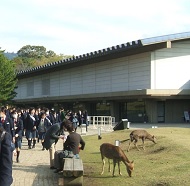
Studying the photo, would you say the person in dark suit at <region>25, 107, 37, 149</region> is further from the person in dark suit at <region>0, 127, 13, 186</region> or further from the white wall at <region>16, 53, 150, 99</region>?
the white wall at <region>16, 53, 150, 99</region>

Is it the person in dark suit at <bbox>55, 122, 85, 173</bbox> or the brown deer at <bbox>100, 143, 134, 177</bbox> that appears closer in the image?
the brown deer at <bbox>100, 143, 134, 177</bbox>

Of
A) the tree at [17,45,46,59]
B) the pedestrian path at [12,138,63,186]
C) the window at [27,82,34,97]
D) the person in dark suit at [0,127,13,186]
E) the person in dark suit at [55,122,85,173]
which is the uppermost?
the tree at [17,45,46,59]

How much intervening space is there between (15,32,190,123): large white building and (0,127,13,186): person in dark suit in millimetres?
31520

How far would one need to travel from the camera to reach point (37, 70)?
5797cm

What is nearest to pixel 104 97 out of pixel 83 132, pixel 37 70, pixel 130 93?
pixel 130 93

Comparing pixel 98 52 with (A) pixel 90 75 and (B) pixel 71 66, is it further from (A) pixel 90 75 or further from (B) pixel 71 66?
(B) pixel 71 66

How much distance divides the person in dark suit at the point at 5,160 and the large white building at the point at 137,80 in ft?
103

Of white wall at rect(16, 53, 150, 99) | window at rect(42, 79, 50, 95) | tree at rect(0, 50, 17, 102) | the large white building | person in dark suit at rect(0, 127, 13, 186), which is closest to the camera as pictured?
person in dark suit at rect(0, 127, 13, 186)

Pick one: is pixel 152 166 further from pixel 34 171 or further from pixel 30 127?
pixel 30 127

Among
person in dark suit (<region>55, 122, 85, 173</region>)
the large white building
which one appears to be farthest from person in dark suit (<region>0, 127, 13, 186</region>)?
the large white building

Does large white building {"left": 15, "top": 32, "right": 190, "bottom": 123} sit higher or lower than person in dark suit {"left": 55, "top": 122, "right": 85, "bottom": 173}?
higher

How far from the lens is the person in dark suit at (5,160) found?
4.61m

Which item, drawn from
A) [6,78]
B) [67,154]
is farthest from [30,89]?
[67,154]

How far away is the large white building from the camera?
37469 mm
